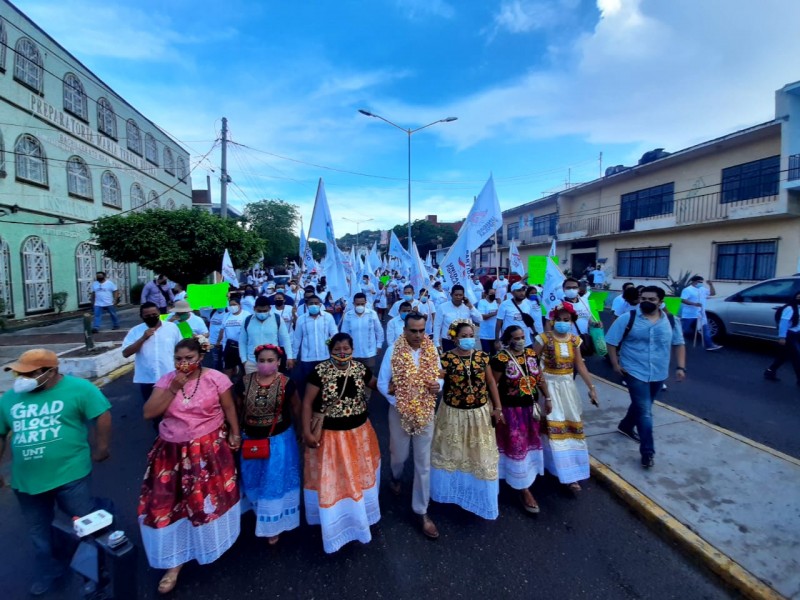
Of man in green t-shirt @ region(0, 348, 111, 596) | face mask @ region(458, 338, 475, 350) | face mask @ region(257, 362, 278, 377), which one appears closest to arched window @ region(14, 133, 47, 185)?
man in green t-shirt @ region(0, 348, 111, 596)

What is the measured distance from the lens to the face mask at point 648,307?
377 centimetres

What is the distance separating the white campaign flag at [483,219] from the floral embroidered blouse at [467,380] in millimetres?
4488

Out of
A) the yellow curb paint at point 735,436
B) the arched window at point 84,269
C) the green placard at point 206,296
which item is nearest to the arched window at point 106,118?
the arched window at point 84,269

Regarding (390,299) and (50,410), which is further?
(390,299)

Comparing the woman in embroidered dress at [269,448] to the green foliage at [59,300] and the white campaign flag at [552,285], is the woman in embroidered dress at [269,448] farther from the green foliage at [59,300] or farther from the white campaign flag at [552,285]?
the green foliage at [59,300]

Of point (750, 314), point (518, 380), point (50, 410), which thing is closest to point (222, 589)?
point (50, 410)

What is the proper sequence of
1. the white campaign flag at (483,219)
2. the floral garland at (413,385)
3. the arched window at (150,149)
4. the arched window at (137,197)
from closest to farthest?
the floral garland at (413,385), the white campaign flag at (483,219), the arched window at (137,197), the arched window at (150,149)

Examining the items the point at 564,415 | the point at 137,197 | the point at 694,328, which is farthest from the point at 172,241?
the point at 694,328

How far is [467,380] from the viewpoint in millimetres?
3041

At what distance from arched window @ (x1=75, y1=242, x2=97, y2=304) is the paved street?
16.4 metres

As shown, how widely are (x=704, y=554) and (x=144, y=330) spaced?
510cm

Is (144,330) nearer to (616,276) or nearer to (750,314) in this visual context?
(750,314)

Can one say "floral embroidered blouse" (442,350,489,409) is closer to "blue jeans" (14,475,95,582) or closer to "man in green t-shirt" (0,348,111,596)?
"man in green t-shirt" (0,348,111,596)

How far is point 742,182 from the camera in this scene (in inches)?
628
